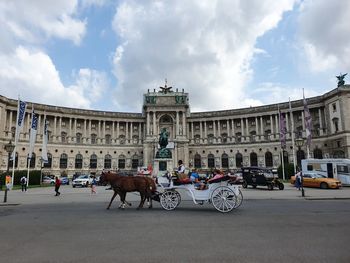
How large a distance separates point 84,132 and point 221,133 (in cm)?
4188

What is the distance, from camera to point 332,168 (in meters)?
36.9

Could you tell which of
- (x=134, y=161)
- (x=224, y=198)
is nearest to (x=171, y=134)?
(x=134, y=161)

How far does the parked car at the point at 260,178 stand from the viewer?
30.7m

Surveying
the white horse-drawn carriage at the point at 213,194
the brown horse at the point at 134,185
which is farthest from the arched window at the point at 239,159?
the brown horse at the point at 134,185

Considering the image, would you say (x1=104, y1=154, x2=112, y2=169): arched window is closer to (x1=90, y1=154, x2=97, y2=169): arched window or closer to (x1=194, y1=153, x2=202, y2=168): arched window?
(x1=90, y1=154, x2=97, y2=169): arched window

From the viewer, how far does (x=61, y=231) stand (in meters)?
9.41

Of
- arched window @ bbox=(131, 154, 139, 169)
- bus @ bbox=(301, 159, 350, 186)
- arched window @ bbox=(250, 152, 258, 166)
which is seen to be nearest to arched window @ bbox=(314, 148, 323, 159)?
arched window @ bbox=(250, 152, 258, 166)

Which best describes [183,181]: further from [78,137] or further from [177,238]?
[78,137]

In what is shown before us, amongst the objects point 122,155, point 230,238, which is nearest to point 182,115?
point 122,155

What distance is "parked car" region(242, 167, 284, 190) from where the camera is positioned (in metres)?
30.7

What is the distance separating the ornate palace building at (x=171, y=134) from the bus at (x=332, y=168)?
33071 millimetres

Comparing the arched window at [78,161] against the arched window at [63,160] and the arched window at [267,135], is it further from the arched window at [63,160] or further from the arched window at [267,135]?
the arched window at [267,135]

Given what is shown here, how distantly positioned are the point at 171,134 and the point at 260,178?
179ft

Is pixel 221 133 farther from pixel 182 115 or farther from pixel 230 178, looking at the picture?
pixel 230 178
